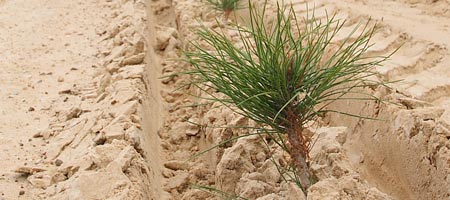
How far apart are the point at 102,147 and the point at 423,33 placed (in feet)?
7.40

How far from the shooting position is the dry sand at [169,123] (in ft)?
7.03

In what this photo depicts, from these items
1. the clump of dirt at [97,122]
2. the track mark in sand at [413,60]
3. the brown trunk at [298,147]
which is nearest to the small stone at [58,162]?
the clump of dirt at [97,122]

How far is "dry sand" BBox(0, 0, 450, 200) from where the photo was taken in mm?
2143

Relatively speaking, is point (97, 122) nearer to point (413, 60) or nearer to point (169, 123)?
point (169, 123)

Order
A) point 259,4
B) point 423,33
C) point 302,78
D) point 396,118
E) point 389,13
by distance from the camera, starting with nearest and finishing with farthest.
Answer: point 302,78 < point 396,118 < point 423,33 < point 389,13 < point 259,4

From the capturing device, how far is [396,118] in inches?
90.8

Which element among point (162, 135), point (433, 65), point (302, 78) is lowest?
point (162, 135)

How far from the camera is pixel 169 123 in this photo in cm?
342

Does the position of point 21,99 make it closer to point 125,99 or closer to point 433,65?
point 125,99

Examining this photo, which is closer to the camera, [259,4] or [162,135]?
[162,135]

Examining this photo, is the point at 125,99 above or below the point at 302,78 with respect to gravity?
below

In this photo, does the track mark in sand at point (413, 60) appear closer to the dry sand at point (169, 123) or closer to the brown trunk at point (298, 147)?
the dry sand at point (169, 123)

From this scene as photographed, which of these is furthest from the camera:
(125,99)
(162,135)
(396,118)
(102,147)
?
(162,135)

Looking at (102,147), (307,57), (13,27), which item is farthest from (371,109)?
(13,27)
